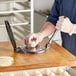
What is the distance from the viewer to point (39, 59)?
122 centimetres

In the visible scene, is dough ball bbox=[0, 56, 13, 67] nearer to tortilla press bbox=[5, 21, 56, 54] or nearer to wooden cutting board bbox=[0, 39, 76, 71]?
wooden cutting board bbox=[0, 39, 76, 71]

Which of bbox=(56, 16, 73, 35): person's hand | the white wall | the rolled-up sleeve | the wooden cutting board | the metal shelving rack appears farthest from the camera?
the white wall

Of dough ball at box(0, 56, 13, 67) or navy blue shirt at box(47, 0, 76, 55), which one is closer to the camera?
dough ball at box(0, 56, 13, 67)

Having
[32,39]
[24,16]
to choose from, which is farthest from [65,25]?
[24,16]

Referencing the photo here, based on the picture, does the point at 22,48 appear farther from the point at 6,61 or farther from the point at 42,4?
the point at 42,4

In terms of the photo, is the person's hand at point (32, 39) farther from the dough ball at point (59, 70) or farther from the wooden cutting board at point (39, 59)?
the dough ball at point (59, 70)

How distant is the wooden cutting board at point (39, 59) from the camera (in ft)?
3.73

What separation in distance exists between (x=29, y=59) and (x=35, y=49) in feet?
0.48

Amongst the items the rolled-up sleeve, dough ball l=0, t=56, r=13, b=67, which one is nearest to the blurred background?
the rolled-up sleeve

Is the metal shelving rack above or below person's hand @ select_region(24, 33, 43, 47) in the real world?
below

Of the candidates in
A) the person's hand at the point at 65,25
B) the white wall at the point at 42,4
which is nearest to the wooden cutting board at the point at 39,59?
the person's hand at the point at 65,25

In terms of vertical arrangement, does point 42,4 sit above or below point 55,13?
below

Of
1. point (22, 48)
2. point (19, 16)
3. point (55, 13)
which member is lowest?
point (19, 16)

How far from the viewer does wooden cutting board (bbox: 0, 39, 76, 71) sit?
1.14 metres
